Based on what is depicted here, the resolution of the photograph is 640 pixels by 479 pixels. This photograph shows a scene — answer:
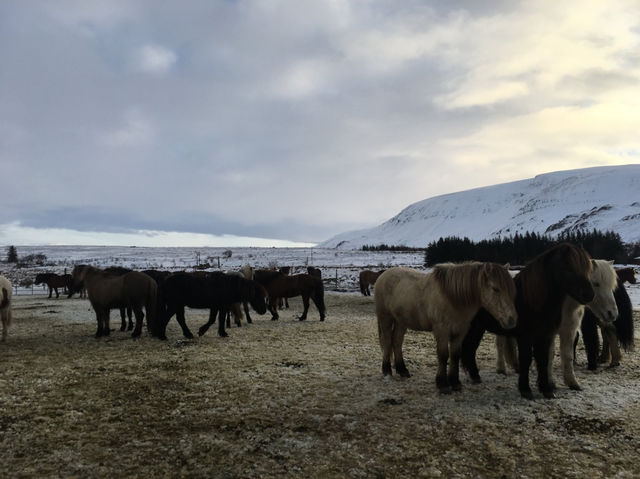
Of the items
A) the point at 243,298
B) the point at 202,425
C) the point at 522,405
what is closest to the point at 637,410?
the point at 522,405

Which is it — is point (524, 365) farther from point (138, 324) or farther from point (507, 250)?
point (507, 250)

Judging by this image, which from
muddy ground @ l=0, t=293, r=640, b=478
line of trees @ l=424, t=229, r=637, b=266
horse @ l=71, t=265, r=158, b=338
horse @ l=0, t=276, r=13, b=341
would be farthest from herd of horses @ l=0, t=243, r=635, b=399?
line of trees @ l=424, t=229, r=637, b=266

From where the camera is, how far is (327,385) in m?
5.87

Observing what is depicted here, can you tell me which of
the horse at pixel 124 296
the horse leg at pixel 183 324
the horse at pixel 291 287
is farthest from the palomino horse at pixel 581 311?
the horse at pixel 124 296

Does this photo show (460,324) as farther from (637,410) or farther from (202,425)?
(202,425)

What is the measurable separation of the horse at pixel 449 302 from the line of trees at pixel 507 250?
41155 mm

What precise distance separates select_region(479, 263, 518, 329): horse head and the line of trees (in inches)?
1640

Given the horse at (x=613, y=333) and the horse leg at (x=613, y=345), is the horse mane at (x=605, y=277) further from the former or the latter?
the horse leg at (x=613, y=345)

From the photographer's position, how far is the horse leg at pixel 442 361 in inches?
211

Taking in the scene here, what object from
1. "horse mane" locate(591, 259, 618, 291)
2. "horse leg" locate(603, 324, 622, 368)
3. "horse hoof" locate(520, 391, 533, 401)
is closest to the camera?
"horse hoof" locate(520, 391, 533, 401)

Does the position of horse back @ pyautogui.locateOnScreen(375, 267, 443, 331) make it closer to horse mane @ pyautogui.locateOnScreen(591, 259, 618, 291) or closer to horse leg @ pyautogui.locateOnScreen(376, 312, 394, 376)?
horse leg @ pyautogui.locateOnScreen(376, 312, 394, 376)

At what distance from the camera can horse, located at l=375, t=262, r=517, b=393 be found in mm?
5074

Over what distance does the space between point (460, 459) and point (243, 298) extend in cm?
781

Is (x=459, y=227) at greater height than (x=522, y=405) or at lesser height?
greater
